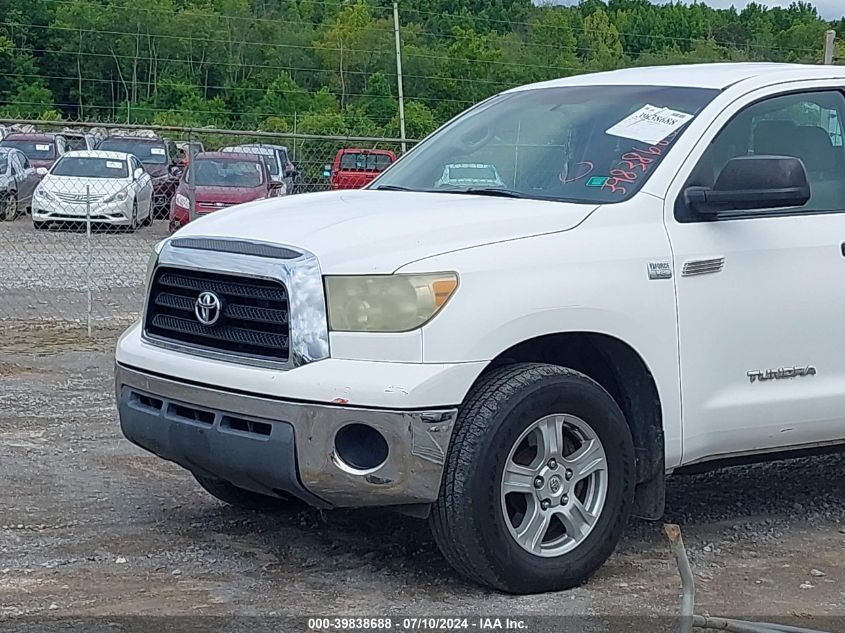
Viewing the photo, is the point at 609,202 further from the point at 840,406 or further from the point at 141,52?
the point at 141,52

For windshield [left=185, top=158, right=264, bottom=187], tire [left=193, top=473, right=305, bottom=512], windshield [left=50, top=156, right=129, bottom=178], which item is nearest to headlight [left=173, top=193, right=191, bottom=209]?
windshield [left=185, top=158, right=264, bottom=187]

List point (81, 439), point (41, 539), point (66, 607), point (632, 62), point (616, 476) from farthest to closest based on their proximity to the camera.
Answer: point (632, 62), point (81, 439), point (41, 539), point (616, 476), point (66, 607)

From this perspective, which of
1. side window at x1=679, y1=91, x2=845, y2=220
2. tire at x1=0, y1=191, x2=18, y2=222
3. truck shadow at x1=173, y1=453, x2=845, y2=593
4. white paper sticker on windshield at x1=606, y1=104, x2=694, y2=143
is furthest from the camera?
tire at x1=0, y1=191, x2=18, y2=222

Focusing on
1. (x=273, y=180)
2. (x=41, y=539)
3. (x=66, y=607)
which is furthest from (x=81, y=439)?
(x=273, y=180)

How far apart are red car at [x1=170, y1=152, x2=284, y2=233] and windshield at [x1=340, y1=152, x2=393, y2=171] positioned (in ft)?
4.02

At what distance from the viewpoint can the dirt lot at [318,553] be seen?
488cm

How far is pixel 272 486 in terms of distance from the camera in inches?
192

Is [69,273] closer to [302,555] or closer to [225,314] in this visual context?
[302,555]

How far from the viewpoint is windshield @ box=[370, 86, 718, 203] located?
5.49m

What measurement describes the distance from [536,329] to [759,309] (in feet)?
3.34

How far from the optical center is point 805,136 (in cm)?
591

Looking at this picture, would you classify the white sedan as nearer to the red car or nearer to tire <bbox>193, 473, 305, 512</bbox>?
the red car

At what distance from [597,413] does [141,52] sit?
78.8 meters

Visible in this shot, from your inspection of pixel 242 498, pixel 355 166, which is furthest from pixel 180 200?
pixel 242 498
